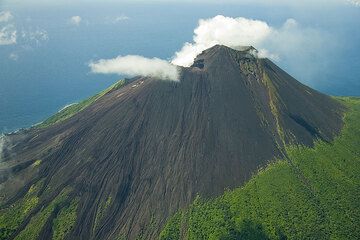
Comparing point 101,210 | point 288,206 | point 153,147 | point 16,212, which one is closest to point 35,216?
point 16,212

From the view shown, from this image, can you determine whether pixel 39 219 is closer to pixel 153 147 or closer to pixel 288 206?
pixel 153 147

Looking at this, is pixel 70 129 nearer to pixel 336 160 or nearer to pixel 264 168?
pixel 264 168

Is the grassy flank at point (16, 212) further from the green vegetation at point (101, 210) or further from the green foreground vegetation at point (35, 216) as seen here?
the green vegetation at point (101, 210)

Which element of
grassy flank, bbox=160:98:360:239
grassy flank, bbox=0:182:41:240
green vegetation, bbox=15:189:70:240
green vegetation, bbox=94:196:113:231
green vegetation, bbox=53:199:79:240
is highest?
grassy flank, bbox=0:182:41:240

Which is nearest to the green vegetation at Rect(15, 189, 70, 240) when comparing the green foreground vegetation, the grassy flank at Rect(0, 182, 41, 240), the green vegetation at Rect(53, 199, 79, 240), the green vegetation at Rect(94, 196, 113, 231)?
the green foreground vegetation

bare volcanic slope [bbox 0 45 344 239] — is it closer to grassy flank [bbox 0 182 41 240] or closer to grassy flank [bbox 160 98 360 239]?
grassy flank [bbox 0 182 41 240]

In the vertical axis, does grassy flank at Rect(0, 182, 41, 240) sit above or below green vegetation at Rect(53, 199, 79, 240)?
above
